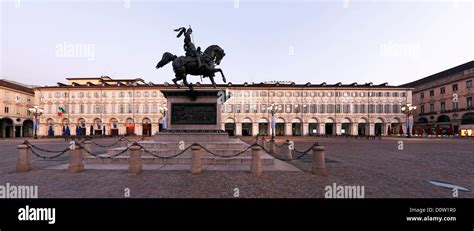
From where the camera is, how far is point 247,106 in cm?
4466

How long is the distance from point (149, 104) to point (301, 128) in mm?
37433

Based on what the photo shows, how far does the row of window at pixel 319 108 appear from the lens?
146ft

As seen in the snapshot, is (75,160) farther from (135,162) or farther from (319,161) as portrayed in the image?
(319,161)

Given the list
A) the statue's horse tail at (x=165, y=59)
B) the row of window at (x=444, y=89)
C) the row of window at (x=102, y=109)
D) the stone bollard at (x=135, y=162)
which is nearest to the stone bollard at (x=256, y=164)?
the stone bollard at (x=135, y=162)

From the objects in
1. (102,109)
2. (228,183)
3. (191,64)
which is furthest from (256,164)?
(102,109)

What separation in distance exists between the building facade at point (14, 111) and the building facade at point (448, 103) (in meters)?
91.2

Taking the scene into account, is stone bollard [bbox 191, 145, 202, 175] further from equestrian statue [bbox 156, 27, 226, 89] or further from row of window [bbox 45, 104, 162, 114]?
row of window [bbox 45, 104, 162, 114]

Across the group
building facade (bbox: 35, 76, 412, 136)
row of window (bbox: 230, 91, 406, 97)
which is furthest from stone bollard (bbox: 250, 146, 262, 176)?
row of window (bbox: 230, 91, 406, 97)

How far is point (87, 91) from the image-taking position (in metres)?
44.3

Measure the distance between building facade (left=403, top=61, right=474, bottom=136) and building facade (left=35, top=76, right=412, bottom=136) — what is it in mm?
9433

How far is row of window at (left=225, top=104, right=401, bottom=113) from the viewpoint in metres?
44.5

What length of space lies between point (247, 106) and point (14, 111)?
5587cm
